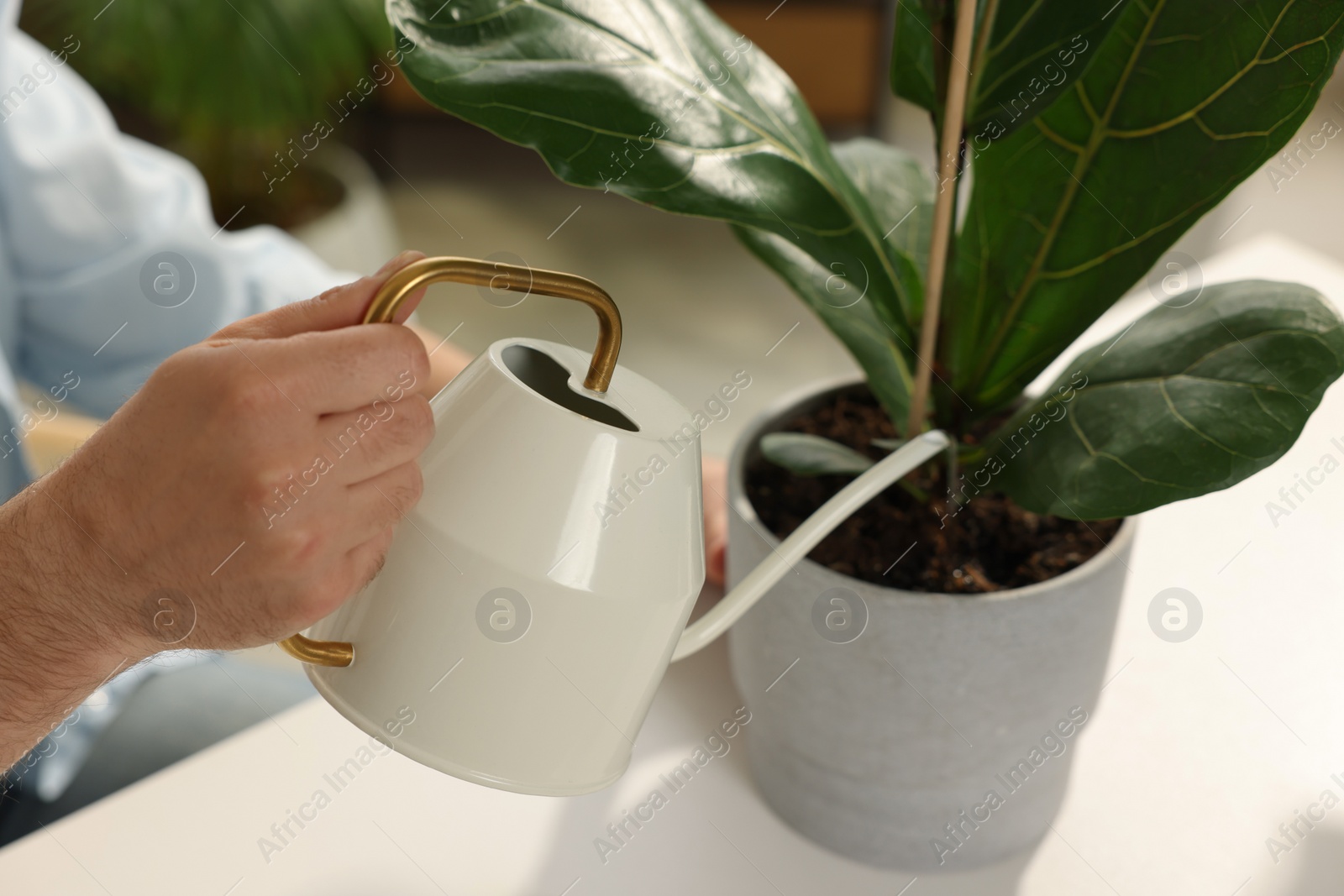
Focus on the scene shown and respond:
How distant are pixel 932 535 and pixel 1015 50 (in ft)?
0.79

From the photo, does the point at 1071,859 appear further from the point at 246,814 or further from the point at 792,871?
the point at 246,814

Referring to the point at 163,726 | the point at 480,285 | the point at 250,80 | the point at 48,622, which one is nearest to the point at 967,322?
the point at 480,285

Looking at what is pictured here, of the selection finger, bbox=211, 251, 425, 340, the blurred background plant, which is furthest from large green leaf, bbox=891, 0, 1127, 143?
the blurred background plant

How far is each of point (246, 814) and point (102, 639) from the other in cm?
21

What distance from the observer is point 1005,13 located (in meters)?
0.47

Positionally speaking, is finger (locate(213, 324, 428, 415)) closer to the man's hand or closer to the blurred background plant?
the man's hand

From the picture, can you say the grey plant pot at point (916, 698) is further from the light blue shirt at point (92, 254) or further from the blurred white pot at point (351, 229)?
the blurred white pot at point (351, 229)

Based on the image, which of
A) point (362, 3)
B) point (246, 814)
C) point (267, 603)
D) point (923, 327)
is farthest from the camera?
point (362, 3)

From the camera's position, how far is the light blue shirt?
39.4 inches

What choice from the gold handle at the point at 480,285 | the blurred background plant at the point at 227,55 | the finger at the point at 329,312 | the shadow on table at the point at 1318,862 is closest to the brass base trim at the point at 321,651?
the gold handle at the point at 480,285

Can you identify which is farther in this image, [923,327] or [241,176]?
[241,176]

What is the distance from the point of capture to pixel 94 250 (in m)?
1.03

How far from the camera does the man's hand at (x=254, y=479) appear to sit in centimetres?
37

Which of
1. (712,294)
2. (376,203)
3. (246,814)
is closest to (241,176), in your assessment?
(376,203)
